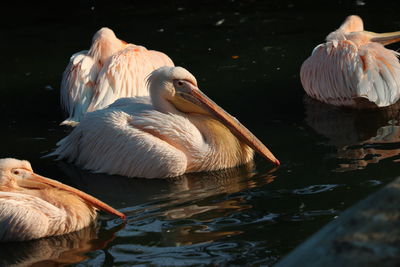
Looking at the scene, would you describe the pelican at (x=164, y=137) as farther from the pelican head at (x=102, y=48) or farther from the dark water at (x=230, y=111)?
the pelican head at (x=102, y=48)

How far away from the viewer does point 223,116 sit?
18.4 ft

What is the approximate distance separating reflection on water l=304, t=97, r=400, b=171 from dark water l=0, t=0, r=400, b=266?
14 millimetres

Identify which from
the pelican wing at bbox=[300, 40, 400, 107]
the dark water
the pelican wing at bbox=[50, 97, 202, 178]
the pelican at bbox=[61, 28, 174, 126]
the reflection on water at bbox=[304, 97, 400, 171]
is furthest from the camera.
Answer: the pelican at bbox=[61, 28, 174, 126]

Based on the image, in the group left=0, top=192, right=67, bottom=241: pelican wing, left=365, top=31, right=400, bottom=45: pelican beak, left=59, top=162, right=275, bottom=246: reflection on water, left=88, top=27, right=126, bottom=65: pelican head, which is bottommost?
left=59, top=162, right=275, bottom=246: reflection on water

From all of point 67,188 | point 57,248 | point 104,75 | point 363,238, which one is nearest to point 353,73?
point 104,75

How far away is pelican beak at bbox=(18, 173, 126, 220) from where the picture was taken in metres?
4.75

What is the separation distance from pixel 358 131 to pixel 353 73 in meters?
0.70

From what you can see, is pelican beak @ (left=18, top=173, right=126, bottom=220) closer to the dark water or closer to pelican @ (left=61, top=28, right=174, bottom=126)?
the dark water

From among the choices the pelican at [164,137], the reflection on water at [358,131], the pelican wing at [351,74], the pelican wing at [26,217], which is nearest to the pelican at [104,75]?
the pelican at [164,137]

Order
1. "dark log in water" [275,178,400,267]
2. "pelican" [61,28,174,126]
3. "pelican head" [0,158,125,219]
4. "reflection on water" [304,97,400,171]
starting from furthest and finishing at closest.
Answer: "pelican" [61,28,174,126] → "reflection on water" [304,97,400,171] → "pelican head" [0,158,125,219] → "dark log in water" [275,178,400,267]

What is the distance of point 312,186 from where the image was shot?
16.8 ft

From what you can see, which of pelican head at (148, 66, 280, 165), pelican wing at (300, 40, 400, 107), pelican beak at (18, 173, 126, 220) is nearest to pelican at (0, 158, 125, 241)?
pelican beak at (18, 173, 126, 220)

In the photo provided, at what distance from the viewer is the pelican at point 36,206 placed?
14.8ft

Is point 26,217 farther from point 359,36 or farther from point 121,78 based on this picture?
point 359,36
